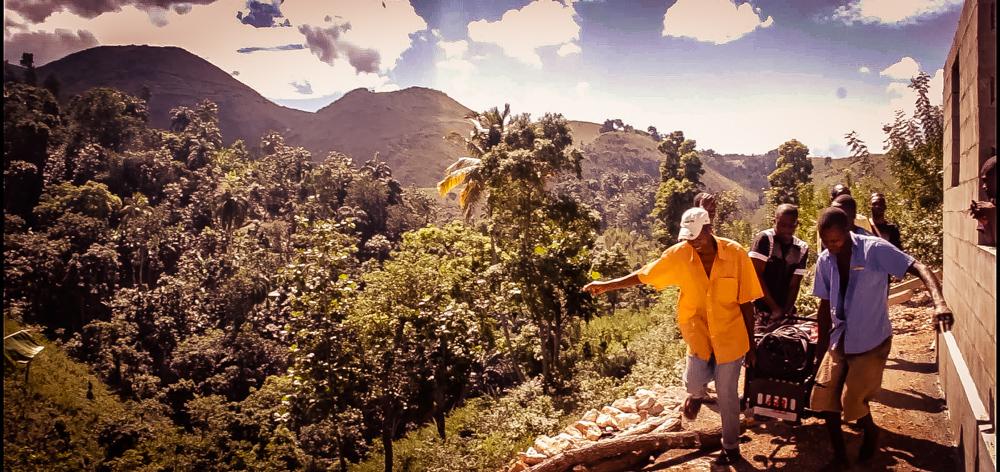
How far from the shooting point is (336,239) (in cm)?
1227

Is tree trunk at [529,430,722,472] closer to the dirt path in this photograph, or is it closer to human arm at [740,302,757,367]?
the dirt path

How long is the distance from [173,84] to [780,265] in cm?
17979

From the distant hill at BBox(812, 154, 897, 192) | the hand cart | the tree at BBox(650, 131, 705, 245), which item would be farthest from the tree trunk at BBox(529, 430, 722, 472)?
the tree at BBox(650, 131, 705, 245)

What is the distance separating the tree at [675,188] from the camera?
33.4m

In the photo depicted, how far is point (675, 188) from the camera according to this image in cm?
3366

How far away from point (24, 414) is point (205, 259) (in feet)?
55.7

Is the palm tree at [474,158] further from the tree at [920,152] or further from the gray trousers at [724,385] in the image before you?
the gray trousers at [724,385]

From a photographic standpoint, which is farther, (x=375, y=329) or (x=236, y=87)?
(x=236, y=87)

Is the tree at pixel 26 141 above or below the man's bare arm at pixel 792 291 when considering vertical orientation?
above

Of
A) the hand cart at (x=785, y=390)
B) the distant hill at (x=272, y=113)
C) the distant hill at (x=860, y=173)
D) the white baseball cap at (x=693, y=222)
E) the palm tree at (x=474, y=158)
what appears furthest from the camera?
the distant hill at (x=272, y=113)

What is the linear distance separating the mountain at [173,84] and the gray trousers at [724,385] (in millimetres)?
146110

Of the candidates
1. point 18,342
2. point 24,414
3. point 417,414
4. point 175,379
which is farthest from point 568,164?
point 175,379

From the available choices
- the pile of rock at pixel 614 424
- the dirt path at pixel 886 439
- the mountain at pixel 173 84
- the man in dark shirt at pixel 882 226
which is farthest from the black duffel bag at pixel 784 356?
the mountain at pixel 173 84

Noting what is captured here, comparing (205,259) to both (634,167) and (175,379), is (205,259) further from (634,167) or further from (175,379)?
(634,167)
